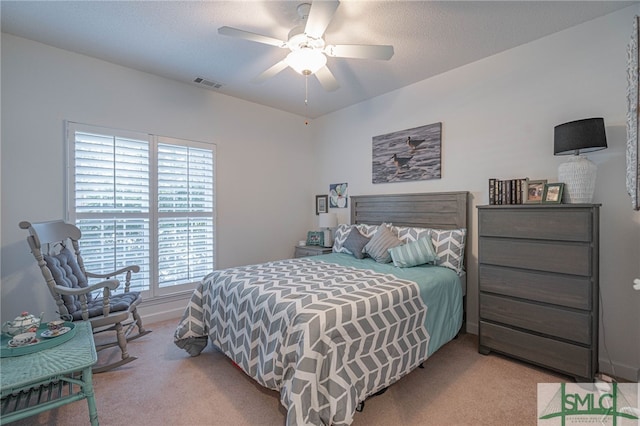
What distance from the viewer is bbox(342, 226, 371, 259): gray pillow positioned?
130 inches

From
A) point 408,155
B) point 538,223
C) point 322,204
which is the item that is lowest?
point 538,223

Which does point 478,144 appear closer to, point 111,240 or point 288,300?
point 288,300

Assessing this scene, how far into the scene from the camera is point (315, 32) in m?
1.95

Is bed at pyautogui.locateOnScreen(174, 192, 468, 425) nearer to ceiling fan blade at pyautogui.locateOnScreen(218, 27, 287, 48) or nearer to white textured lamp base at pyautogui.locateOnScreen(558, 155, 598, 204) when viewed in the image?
white textured lamp base at pyautogui.locateOnScreen(558, 155, 598, 204)

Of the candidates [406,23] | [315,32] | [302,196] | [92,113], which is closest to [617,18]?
[406,23]

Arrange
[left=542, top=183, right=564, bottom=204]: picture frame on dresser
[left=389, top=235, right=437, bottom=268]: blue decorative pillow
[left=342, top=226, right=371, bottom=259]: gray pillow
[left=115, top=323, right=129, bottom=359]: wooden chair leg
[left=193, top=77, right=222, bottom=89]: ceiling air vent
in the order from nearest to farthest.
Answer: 1. [left=542, top=183, right=564, bottom=204]: picture frame on dresser
2. [left=115, top=323, right=129, bottom=359]: wooden chair leg
3. [left=389, top=235, right=437, bottom=268]: blue decorative pillow
4. [left=342, top=226, right=371, bottom=259]: gray pillow
5. [left=193, top=77, right=222, bottom=89]: ceiling air vent

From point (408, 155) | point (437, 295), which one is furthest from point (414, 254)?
point (408, 155)

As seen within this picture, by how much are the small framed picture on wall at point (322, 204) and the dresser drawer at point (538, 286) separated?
2.60 m

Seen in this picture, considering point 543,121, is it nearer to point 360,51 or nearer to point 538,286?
point 538,286

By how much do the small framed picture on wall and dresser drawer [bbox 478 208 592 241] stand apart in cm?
253

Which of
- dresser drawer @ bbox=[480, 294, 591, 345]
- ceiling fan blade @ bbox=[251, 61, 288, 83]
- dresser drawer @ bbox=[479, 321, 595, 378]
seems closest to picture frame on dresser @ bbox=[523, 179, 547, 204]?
dresser drawer @ bbox=[480, 294, 591, 345]

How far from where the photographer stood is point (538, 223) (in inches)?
89.0

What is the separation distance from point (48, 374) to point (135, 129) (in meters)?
2.59

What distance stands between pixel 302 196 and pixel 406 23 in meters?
2.99
